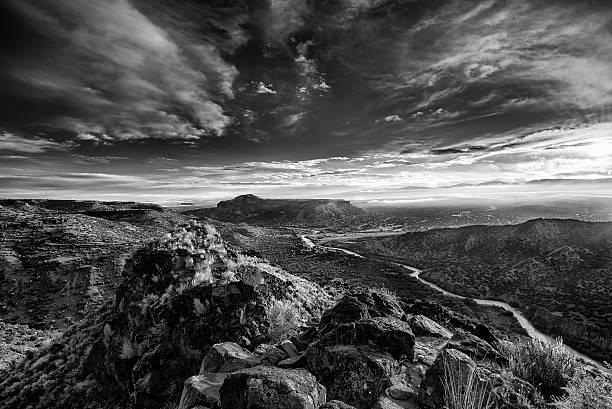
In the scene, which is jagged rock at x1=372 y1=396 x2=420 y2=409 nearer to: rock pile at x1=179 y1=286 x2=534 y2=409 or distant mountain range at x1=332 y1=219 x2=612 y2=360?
rock pile at x1=179 y1=286 x2=534 y2=409

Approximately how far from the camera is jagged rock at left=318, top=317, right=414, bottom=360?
744cm

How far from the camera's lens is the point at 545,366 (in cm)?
691

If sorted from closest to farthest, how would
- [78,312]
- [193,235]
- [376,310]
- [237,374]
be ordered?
[237,374], [376,310], [193,235], [78,312]

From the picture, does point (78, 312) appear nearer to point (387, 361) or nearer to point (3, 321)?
point (3, 321)

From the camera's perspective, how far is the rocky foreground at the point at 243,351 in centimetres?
590

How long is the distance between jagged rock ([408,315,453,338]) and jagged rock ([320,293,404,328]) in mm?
466

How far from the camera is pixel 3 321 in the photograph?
36969 millimetres

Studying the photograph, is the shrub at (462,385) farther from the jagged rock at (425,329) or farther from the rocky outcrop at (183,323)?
the jagged rock at (425,329)

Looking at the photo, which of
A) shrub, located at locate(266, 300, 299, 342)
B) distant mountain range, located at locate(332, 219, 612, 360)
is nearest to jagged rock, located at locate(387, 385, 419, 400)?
shrub, located at locate(266, 300, 299, 342)

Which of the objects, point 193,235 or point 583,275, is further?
point 583,275

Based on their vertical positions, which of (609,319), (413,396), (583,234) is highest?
(413,396)

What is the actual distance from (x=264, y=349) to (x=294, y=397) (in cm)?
399

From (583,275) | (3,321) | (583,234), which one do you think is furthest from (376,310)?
(583,234)

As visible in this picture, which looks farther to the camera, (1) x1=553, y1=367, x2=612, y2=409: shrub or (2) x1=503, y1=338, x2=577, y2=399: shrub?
(2) x1=503, y1=338, x2=577, y2=399: shrub
